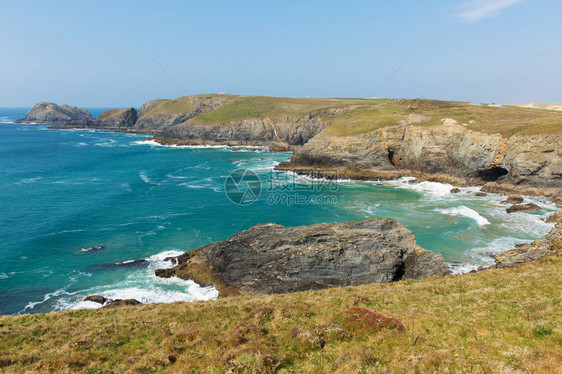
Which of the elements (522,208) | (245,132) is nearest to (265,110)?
(245,132)

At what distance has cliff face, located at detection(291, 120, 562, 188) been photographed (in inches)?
2283

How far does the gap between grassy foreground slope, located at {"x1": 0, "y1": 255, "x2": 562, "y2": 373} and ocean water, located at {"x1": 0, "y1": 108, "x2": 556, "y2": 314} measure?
1187 cm

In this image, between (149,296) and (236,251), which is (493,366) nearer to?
(236,251)

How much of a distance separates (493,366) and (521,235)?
37938 millimetres

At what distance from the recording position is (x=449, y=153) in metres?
A: 69.5

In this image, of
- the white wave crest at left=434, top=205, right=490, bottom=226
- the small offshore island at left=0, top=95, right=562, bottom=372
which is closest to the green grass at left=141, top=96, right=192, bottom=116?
the small offshore island at left=0, top=95, right=562, bottom=372

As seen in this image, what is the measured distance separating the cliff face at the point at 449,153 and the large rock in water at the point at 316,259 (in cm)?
4469

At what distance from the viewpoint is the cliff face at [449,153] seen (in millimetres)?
58000

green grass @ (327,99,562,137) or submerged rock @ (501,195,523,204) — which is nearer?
submerged rock @ (501,195,523,204)

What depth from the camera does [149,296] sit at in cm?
2975

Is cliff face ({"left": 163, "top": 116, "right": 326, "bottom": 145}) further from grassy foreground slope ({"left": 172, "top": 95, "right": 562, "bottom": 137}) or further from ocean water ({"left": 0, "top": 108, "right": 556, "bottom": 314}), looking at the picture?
ocean water ({"left": 0, "top": 108, "right": 556, "bottom": 314})

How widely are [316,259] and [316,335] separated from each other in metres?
15.0

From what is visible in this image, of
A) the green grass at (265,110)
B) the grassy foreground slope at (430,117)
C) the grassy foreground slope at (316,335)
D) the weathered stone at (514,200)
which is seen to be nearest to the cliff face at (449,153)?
the grassy foreground slope at (430,117)

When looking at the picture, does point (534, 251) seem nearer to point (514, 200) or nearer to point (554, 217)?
point (554, 217)
